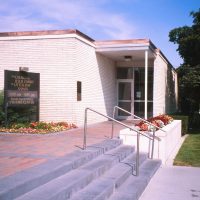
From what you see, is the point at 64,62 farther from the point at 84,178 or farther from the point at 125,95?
the point at 84,178

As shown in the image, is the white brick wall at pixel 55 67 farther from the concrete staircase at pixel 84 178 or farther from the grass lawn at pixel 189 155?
the concrete staircase at pixel 84 178

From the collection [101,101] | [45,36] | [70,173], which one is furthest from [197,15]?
[70,173]

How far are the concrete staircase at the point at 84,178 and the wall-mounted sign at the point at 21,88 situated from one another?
4.99 meters

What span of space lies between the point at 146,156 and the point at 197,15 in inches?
470

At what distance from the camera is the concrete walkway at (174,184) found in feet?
22.3

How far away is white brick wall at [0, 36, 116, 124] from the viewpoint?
1439 cm

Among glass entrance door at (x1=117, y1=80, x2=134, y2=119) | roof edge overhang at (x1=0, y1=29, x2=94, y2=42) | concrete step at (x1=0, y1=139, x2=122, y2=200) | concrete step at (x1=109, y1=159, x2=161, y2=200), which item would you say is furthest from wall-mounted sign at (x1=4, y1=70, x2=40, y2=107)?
glass entrance door at (x1=117, y1=80, x2=134, y2=119)

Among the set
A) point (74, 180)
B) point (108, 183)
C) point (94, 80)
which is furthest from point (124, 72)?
point (74, 180)

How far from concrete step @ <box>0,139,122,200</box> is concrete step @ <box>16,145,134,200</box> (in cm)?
8

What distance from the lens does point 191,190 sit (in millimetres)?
7238

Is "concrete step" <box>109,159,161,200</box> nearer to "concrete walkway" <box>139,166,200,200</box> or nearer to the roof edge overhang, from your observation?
"concrete walkway" <box>139,166,200,200</box>

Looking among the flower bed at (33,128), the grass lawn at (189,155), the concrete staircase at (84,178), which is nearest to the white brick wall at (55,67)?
the flower bed at (33,128)

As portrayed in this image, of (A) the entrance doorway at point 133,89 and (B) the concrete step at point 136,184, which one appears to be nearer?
(B) the concrete step at point 136,184

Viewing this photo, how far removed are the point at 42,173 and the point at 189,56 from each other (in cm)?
1650
